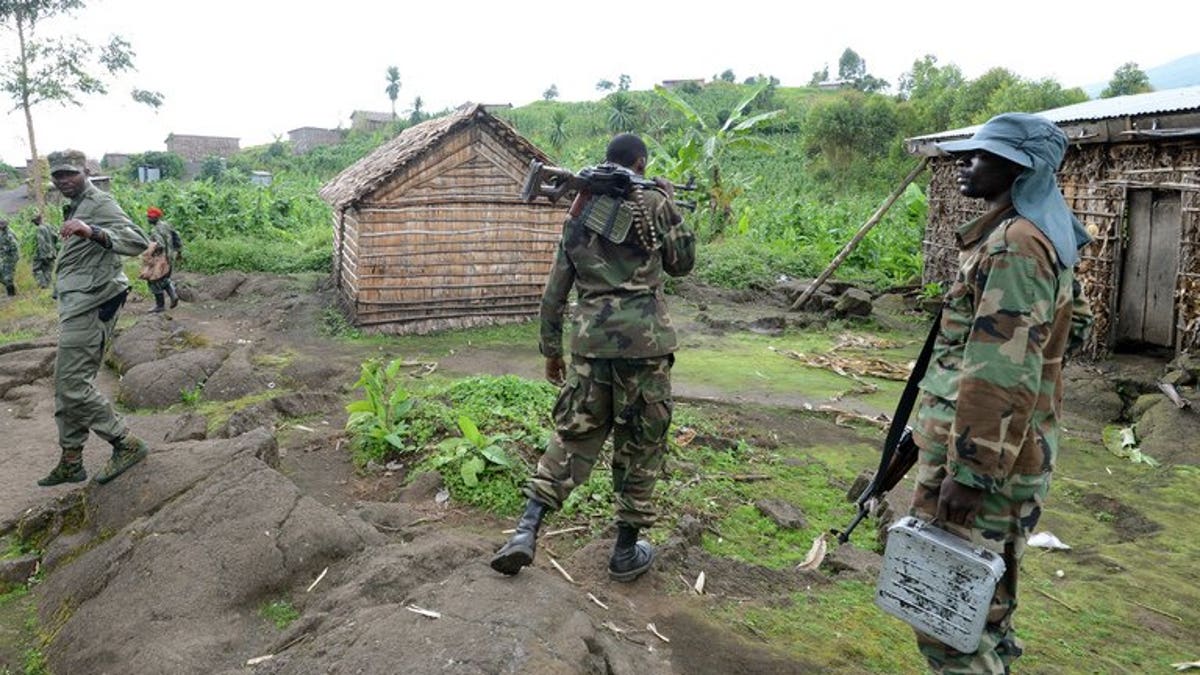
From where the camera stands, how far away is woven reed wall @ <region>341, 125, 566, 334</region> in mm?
10906

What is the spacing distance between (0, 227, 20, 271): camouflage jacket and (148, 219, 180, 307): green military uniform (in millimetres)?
4346

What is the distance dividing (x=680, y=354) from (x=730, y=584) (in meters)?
6.44

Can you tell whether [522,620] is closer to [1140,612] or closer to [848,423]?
[1140,612]

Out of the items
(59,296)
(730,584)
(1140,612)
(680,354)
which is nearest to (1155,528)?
(1140,612)

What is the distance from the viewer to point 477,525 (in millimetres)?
4797

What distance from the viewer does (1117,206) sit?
28.3 feet

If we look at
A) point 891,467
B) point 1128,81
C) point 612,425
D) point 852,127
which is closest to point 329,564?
point 612,425

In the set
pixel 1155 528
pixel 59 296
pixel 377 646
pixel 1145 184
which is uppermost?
pixel 1145 184

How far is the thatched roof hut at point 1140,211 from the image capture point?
7.75 m

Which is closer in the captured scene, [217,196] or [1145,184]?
[1145,184]

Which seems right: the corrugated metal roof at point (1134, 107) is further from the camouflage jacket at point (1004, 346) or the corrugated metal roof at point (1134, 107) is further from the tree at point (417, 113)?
the tree at point (417, 113)

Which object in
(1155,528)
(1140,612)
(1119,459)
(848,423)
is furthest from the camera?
(848,423)

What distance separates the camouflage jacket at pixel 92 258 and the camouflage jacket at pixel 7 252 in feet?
41.8

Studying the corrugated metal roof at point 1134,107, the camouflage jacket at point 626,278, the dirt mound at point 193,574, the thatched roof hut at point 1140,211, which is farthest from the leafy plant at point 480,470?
the thatched roof hut at point 1140,211
